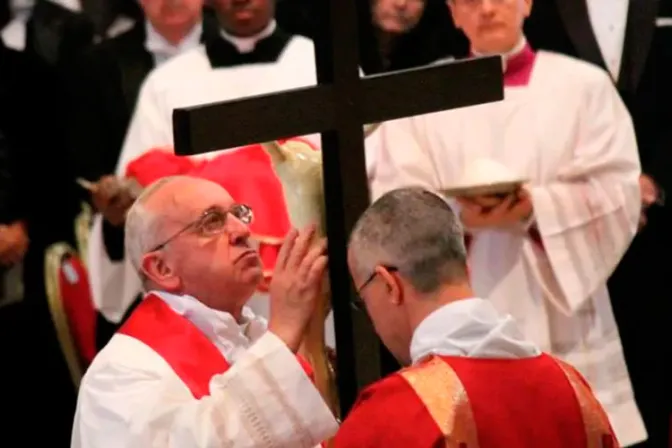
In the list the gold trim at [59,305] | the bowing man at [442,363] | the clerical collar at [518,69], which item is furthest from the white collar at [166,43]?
the bowing man at [442,363]

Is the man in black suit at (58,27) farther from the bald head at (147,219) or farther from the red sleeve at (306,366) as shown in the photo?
the red sleeve at (306,366)

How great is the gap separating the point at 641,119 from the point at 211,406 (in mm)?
2342

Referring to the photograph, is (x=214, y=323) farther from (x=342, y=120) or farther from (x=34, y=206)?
(x=34, y=206)

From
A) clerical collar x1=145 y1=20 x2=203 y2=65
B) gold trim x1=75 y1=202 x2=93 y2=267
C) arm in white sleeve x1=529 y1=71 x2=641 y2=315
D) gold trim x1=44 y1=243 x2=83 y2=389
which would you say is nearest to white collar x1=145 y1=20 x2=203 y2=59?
clerical collar x1=145 y1=20 x2=203 y2=65

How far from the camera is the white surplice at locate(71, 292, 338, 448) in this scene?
272 cm

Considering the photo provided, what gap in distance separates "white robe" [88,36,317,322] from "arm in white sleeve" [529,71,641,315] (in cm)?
90

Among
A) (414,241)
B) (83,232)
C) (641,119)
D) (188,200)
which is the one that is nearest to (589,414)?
(414,241)

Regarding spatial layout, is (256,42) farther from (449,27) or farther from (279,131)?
(279,131)

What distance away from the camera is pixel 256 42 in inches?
190

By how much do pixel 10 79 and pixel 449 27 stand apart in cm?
146

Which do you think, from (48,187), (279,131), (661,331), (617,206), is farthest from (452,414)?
(48,187)

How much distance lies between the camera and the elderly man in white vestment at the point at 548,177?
13.6 feet

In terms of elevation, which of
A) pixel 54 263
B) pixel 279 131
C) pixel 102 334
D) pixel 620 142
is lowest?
pixel 102 334

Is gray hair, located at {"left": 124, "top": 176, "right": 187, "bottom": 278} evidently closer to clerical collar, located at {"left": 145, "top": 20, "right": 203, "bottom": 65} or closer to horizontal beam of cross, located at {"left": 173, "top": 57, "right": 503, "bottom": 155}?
horizontal beam of cross, located at {"left": 173, "top": 57, "right": 503, "bottom": 155}
